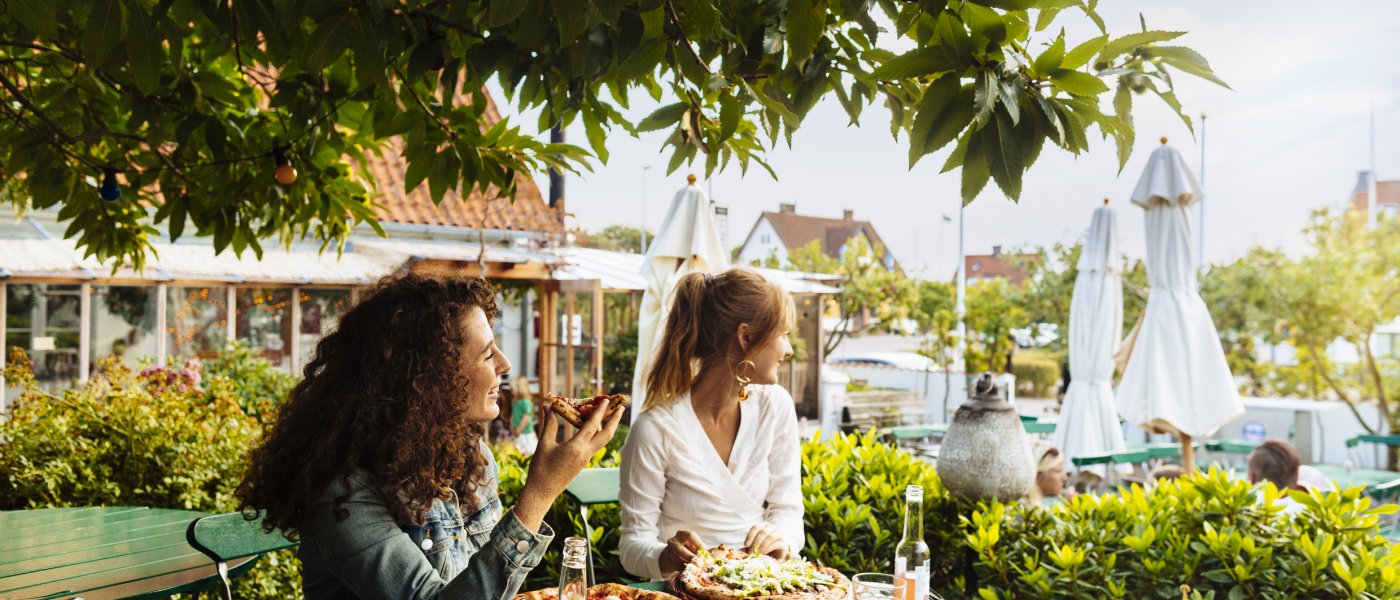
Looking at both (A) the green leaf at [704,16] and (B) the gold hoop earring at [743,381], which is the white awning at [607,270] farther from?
(A) the green leaf at [704,16]

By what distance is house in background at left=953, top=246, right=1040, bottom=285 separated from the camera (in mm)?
19500

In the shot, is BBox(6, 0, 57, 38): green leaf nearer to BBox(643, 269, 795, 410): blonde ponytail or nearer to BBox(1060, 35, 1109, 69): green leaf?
BBox(1060, 35, 1109, 69): green leaf

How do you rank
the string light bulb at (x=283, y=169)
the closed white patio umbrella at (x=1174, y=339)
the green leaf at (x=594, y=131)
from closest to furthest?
the green leaf at (x=594, y=131), the string light bulb at (x=283, y=169), the closed white patio umbrella at (x=1174, y=339)

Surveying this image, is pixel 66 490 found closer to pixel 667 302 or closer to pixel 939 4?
pixel 667 302

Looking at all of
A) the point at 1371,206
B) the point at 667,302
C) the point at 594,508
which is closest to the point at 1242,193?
the point at 1371,206

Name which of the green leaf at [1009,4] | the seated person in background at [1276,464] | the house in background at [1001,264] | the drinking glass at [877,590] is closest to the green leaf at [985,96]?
the green leaf at [1009,4]

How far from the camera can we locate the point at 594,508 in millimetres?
3562

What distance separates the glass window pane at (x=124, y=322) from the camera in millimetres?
10266

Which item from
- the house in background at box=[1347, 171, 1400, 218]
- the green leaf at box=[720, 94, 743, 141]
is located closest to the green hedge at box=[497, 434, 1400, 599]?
the green leaf at box=[720, 94, 743, 141]

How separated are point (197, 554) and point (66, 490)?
1.94m

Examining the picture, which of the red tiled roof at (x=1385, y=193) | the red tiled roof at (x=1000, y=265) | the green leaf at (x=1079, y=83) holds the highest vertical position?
the red tiled roof at (x=1385, y=193)

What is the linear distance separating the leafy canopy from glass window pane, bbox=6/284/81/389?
7.35 metres

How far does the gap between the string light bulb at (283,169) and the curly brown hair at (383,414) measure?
1.22m

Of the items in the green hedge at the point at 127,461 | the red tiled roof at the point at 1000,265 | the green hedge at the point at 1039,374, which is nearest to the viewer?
the green hedge at the point at 127,461
